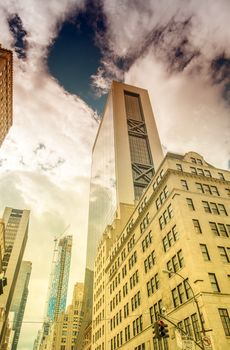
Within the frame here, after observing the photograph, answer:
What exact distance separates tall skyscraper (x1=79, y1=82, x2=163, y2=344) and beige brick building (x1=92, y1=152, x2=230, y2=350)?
31.0 meters

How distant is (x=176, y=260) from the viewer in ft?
114

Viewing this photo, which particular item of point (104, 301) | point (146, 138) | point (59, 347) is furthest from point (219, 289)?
point (59, 347)

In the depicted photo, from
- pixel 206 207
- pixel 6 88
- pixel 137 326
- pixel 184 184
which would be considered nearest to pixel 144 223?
pixel 184 184

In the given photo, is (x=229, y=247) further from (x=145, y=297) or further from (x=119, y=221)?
(x=119, y=221)

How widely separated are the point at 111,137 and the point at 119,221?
263 feet

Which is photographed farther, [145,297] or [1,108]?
[1,108]

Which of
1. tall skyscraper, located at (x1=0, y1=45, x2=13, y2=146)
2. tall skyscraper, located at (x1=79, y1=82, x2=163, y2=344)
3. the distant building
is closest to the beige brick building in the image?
tall skyscraper, located at (x1=79, y1=82, x2=163, y2=344)

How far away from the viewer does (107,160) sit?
142750 mm

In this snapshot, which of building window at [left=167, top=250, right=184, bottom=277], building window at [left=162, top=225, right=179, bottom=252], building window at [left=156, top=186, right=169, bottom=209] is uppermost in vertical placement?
building window at [left=156, top=186, right=169, bottom=209]

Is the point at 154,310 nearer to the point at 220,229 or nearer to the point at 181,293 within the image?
the point at 181,293

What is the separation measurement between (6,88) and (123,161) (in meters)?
60.2

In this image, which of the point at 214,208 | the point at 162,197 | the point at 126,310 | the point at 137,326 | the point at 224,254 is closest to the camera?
the point at 224,254

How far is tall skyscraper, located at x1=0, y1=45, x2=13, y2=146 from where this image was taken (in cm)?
8812

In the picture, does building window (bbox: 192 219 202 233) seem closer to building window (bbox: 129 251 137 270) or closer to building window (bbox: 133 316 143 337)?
building window (bbox: 129 251 137 270)
